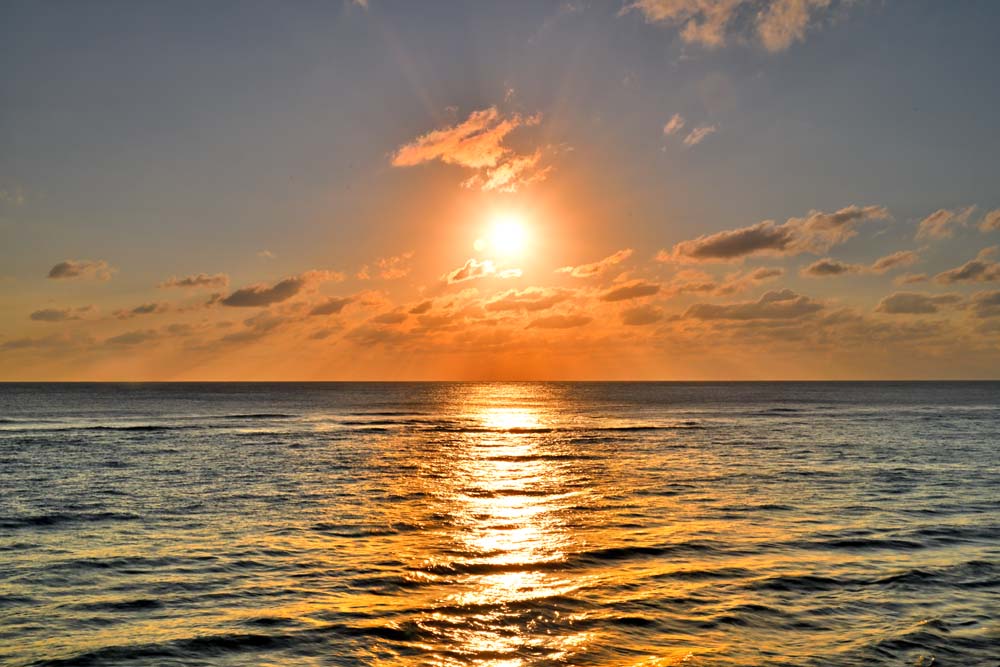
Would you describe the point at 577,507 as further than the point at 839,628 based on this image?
Yes

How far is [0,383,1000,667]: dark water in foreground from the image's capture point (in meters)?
16.1

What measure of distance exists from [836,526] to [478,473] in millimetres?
25114

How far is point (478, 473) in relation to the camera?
49.2 metres

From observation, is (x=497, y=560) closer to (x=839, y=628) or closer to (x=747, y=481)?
(x=839, y=628)

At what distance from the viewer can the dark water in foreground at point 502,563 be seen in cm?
1609

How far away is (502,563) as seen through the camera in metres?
23.3

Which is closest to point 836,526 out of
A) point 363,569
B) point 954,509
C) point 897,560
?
point 897,560

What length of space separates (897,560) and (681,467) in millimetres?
26222

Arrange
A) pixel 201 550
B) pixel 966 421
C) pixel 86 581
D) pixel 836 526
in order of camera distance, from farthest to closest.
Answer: pixel 966 421
pixel 836 526
pixel 201 550
pixel 86 581

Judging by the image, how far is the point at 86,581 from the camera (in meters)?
21.3

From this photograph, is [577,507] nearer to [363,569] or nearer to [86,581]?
[363,569]

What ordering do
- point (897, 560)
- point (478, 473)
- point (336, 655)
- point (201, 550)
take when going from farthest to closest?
point (478, 473)
point (201, 550)
point (897, 560)
point (336, 655)

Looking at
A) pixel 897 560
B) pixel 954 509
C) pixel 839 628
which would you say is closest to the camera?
pixel 839 628

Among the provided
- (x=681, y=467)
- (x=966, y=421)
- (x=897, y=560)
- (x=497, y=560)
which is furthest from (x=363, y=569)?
(x=966, y=421)
